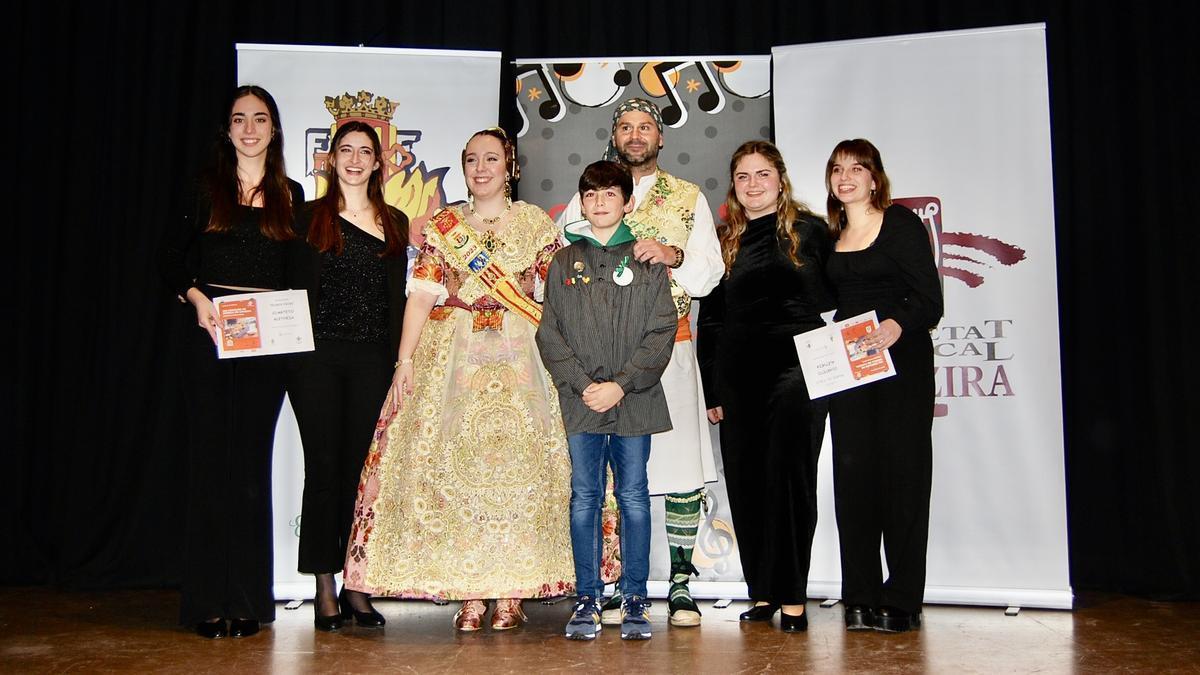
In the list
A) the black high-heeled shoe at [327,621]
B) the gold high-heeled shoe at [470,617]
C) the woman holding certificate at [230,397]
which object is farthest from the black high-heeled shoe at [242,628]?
the gold high-heeled shoe at [470,617]

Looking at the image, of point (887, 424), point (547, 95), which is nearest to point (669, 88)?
point (547, 95)

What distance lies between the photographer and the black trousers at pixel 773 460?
3.23 m

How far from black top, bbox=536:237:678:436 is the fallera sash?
12 cm

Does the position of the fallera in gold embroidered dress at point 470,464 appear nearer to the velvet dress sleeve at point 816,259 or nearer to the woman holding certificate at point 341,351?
the woman holding certificate at point 341,351

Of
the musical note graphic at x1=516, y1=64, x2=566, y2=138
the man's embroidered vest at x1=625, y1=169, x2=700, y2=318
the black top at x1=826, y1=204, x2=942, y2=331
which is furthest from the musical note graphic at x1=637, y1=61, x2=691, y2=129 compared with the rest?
the black top at x1=826, y1=204, x2=942, y2=331

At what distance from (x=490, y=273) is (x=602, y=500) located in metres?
0.79

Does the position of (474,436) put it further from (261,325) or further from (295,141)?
(295,141)

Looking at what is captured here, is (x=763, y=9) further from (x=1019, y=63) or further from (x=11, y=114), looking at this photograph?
(x=11, y=114)

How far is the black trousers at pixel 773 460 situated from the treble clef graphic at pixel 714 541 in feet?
1.93

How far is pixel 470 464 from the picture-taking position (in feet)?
10.3

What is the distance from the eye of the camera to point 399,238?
3.40m

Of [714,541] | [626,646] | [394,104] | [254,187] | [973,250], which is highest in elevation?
[394,104]

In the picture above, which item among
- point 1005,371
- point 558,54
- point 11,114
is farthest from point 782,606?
point 11,114

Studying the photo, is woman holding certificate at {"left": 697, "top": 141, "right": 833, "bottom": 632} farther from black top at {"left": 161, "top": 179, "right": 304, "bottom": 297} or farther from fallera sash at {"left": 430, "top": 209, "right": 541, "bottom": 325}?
black top at {"left": 161, "top": 179, "right": 304, "bottom": 297}
